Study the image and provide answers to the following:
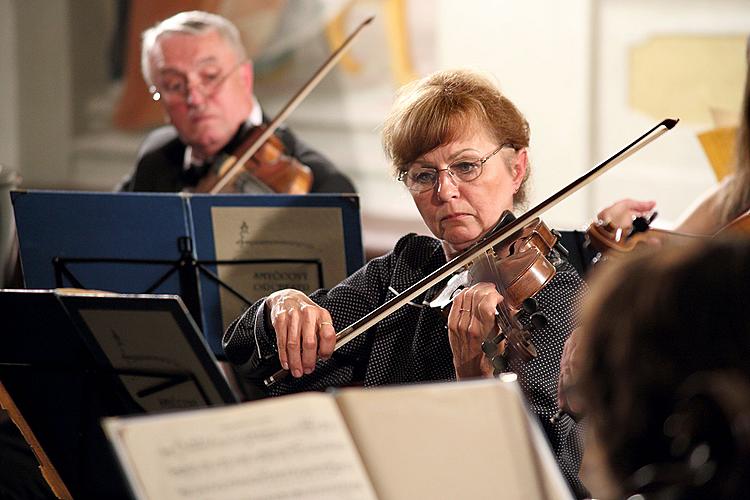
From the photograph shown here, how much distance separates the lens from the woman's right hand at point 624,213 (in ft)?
6.84

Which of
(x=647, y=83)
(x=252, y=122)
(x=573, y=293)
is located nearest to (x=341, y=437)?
(x=573, y=293)

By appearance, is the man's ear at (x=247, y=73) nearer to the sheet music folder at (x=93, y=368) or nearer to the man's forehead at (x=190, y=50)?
the man's forehead at (x=190, y=50)

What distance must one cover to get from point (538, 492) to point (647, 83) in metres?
2.71

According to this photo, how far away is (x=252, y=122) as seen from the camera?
11.1 feet

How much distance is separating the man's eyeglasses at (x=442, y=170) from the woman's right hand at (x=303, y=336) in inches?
10.9

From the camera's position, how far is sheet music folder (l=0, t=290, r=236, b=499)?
1934mm

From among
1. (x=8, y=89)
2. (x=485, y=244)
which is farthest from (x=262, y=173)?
(x=8, y=89)

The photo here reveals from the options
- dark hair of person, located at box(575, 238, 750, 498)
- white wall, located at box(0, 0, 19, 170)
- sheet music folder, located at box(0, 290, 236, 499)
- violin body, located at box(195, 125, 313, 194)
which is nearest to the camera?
dark hair of person, located at box(575, 238, 750, 498)

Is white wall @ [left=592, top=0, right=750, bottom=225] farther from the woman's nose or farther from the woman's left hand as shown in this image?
the woman's left hand

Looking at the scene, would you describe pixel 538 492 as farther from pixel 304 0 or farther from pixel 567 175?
pixel 304 0

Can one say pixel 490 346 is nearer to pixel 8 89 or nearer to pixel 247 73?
pixel 247 73

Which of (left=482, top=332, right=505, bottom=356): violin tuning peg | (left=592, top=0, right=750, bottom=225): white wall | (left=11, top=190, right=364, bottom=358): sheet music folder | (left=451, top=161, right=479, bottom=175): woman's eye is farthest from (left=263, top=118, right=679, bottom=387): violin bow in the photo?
(left=592, top=0, right=750, bottom=225): white wall

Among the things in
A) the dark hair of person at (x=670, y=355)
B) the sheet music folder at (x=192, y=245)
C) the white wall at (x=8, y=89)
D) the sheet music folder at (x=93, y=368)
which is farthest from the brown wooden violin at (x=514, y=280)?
the white wall at (x=8, y=89)

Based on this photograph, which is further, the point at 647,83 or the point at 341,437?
the point at 647,83
